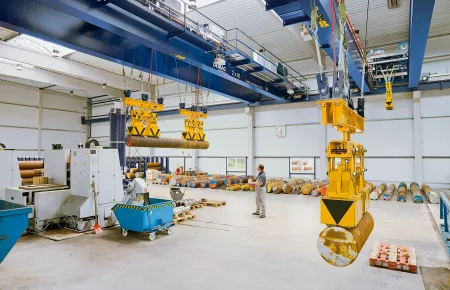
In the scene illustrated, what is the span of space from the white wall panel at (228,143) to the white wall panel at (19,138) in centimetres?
1318

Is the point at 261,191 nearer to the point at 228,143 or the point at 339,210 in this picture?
the point at 339,210

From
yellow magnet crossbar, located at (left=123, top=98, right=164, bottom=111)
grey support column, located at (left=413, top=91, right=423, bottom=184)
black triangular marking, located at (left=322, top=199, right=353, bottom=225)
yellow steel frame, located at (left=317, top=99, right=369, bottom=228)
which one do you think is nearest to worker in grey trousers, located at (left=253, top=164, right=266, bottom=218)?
yellow magnet crossbar, located at (left=123, top=98, right=164, bottom=111)

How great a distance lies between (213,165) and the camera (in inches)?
778

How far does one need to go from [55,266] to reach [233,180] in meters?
11.2

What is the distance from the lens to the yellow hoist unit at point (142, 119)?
7176mm

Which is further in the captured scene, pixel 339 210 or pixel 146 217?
pixel 146 217

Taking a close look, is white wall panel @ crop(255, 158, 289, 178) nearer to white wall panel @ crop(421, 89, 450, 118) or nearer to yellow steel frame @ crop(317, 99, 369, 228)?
white wall panel @ crop(421, 89, 450, 118)

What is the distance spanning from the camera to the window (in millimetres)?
18531

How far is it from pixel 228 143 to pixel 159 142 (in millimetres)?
11361

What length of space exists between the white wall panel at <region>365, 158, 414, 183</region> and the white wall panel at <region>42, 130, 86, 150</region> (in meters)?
22.8

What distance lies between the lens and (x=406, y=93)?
544 inches

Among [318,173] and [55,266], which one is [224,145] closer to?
[318,173]

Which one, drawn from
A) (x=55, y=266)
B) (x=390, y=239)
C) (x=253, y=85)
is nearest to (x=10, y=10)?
(x=55, y=266)

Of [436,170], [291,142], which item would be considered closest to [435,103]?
[436,170]
